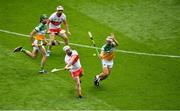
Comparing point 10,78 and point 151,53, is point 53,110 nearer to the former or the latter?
point 10,78

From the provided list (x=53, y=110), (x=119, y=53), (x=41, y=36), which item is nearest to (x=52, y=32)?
(x=41, y=36)

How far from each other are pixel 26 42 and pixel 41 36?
319cm

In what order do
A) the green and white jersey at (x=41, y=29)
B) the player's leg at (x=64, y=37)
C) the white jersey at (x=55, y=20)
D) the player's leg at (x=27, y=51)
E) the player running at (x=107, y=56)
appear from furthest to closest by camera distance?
the player's leg at (x=64, y=37)
the white jersey at (x=55, y=20)
the player's leg at (x=27, y=51)
the green and white jersey at (x=41, y=29)
the player running at (x=107, y=56)

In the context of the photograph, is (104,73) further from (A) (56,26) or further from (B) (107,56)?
(A) (56,26)

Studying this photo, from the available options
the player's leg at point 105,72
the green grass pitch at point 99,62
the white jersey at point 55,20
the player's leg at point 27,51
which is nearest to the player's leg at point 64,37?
the white jersey at point 55,20

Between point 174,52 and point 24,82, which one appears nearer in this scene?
point 24,82

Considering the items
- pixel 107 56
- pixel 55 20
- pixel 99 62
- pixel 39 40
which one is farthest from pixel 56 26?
pixel 107 56

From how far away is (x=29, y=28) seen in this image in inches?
1095

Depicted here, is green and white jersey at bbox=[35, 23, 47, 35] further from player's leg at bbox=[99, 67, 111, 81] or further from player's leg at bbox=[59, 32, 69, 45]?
player's leg at bbox=[99, 67, 111, 81]

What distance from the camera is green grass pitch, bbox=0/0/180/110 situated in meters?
20.5

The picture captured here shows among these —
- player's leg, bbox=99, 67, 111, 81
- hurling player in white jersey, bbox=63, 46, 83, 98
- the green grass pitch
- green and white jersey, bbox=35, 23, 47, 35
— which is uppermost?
green and white jersey, bbox=35, 23, 47, 35

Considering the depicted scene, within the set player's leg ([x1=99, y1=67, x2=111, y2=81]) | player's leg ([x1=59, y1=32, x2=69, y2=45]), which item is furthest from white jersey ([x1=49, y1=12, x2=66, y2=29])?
player's leg ([x1=99, y1=67, x2=111, y2=81])

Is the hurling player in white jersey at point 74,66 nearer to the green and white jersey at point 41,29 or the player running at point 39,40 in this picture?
the player running at point 39,40

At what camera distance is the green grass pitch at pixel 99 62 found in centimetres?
2045
